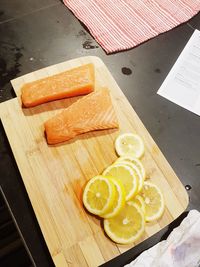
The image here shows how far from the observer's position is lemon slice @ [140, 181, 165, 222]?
1200 millimetres

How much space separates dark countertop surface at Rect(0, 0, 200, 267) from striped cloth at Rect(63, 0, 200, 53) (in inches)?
1.5

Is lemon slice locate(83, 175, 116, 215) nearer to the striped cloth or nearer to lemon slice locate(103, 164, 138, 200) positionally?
Answer: lemon slice locate(103, 164, 138, 200)

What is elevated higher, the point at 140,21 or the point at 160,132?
the point at 140,21

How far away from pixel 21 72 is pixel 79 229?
81 cm

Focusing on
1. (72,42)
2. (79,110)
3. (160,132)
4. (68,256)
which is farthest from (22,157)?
(72,42)

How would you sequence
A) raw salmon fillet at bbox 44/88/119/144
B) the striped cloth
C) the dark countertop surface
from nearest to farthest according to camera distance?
the dark countertop surface
raw salmon fillet at bbox 44/88/119/144
the striped cloth

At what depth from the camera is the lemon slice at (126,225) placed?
1150mm

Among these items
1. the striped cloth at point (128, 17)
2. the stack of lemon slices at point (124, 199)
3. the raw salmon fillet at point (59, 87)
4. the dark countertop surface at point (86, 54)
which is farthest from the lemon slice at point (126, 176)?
the striped cloth at point (128, 17)

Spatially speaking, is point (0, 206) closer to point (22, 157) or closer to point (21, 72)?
point (22, 157)

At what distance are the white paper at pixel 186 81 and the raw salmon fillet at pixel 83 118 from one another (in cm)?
31

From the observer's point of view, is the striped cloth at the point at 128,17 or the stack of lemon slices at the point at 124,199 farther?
the striped cloth at the point at 128,17

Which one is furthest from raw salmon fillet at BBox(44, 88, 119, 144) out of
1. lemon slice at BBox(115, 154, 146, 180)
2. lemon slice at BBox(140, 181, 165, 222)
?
lemon slice at BBox(140, 181, 165, 222)

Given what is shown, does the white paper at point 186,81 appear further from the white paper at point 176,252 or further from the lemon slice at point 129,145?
the white paper at point 176,252

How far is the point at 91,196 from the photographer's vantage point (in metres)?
1.21
